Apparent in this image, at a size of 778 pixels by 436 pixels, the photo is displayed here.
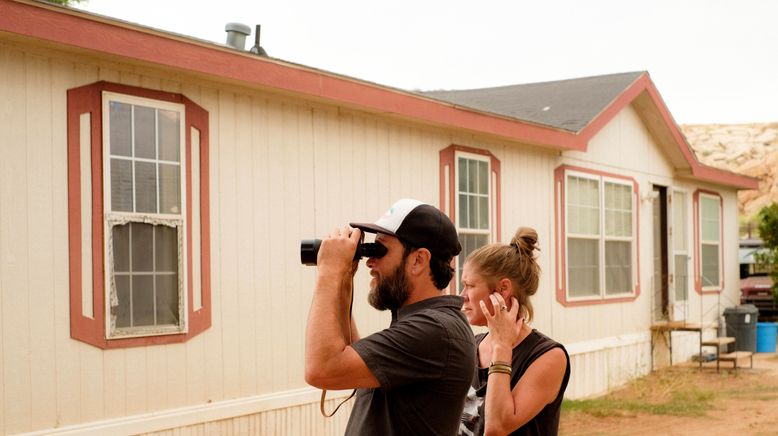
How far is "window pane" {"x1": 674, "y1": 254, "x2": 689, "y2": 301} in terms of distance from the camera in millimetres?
14375

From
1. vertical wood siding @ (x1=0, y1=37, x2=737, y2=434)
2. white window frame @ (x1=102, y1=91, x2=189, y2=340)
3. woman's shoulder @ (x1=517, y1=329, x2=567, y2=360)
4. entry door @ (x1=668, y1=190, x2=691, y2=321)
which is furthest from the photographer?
entry door @ (x1=668, y1=190, x2=691, y2=321)

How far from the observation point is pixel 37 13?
→ 204 inches

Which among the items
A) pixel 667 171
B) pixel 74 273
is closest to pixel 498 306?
pixel 74 273

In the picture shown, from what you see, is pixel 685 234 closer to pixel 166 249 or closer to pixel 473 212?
pixel 473 212

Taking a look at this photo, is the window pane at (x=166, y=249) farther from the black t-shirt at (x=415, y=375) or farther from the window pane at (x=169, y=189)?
the black t-shirt at (x=415, y=375)

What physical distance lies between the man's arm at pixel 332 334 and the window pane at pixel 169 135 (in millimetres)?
3884

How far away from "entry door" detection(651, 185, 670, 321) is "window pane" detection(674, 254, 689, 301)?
9.3 inches

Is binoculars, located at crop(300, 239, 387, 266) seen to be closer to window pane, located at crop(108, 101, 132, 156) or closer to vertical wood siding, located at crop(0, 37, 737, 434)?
vertical wood siding, located at crop(0, 37, 737, 434)

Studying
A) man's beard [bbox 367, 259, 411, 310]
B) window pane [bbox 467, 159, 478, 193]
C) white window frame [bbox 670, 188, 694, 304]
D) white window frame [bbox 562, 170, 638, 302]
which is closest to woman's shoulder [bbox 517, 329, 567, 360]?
man's beard [bbox 367, 259, 411, 310]

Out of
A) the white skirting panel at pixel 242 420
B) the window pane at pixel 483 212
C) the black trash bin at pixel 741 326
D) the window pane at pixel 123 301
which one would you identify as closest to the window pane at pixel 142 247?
the window pane at pixel 123 301

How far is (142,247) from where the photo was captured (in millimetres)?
6012

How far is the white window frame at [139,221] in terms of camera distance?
574cm

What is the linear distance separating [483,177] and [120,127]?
4.56 metres

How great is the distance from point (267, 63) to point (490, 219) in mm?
3712
